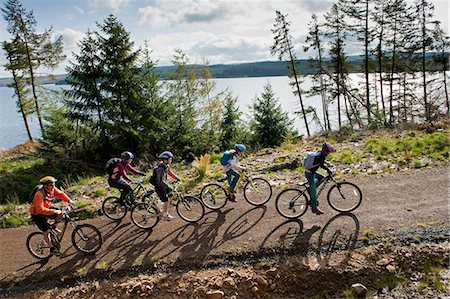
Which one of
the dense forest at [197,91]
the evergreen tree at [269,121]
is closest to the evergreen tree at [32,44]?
the dense forest at [197,91]

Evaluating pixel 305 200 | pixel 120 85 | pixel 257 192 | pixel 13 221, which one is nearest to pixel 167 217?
pixel 257 192

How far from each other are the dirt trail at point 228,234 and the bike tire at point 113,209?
0.34 meters

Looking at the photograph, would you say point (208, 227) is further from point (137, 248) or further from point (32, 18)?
point (32, 18)

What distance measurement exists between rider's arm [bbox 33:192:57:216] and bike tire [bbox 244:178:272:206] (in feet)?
19.3

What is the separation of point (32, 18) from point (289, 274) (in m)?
32.4

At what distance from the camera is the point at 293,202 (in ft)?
32.2

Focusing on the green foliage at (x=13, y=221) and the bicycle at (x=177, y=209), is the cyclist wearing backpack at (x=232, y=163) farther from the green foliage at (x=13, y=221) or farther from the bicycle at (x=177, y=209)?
the green foliage at (x=13, y=221)

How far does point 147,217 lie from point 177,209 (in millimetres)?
966

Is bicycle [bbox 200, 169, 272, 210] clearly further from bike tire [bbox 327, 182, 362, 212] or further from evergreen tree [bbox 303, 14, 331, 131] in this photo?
evergreen tree [bbox 303, 14, 331, 131]

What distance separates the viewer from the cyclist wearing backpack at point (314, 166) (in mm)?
9289

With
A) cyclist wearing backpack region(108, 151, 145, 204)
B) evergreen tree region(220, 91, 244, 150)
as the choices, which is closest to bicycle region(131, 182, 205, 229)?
cyclist wearing backpack region(108, 151, 145, 204)

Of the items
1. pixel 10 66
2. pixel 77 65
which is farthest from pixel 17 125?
pixel 77 65

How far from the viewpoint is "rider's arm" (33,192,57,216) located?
8.70 meters

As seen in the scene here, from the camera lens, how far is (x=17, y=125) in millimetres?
62844
